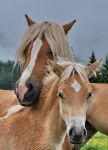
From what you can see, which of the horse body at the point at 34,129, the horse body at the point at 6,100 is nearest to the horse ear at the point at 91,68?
the horse body at the point at 34,129

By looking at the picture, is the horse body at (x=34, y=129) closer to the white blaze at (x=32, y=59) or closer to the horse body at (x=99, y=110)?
the white blaze at (x=32, y=59)

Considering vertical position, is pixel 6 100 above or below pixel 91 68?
below

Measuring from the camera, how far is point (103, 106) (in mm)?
10484

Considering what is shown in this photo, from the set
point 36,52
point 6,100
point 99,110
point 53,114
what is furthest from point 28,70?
point 99,110

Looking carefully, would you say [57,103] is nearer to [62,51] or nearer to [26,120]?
[26,120]

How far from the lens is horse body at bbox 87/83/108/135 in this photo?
10.4 metres

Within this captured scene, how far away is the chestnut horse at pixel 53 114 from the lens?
5910 mm

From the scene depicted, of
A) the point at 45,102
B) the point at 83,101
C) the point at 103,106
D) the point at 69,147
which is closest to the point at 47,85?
the point at 45,102

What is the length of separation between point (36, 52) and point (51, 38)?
0.94ft

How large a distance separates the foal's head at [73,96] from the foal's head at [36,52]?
0.51 m

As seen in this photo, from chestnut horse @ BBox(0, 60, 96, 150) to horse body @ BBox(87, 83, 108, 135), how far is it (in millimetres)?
3954

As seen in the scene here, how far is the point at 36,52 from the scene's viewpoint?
691 centimetres

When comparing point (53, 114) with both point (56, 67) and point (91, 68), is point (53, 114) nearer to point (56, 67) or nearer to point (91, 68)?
point (56, 67)

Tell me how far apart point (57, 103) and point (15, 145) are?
688mm
